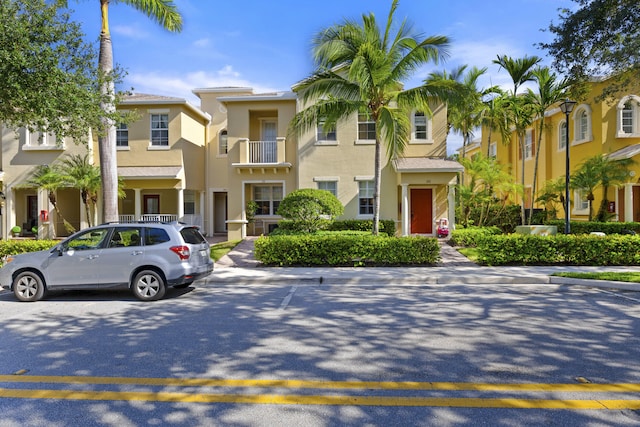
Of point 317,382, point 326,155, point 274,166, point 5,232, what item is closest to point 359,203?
point 326,155

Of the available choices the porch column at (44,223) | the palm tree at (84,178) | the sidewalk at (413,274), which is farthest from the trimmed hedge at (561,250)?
the porch column at (44,223)

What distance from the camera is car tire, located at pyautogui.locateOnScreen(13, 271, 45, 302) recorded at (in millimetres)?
8508

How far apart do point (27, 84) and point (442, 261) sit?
1165 cm

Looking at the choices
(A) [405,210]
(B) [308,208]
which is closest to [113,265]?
(B) [308,208]

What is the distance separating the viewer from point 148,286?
8398mm

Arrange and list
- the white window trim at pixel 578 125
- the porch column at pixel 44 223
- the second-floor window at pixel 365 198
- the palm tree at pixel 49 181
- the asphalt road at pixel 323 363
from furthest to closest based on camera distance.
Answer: the porch column at pixel 44 223
the white window trim at pixel 578 125
the second-floor window at pixel 365 198
the palm tree at pixel 49 181
the asphalt road at pixel 323 363

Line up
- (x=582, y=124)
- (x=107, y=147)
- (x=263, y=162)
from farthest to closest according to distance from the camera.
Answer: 1. (x=582, y=124)
2. (x=263, y=162)
3. (x=107, y=147)

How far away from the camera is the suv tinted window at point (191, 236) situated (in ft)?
29.0

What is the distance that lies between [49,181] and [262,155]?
9005 millimetres

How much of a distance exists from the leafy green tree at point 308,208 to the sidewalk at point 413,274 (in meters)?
2.64

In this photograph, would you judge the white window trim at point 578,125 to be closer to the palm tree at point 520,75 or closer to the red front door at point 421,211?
the palm tree at point 520,75

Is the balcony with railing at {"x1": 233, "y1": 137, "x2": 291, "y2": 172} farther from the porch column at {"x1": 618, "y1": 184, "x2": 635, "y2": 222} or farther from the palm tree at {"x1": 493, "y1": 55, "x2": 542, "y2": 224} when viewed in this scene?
the porch column at {"x1": 618, "y1": 184, "x2": 635, "y2": 222}

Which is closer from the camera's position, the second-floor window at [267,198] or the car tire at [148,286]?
the car tire at [148,286]

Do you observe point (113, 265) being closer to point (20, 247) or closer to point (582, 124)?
point (20, 247)
